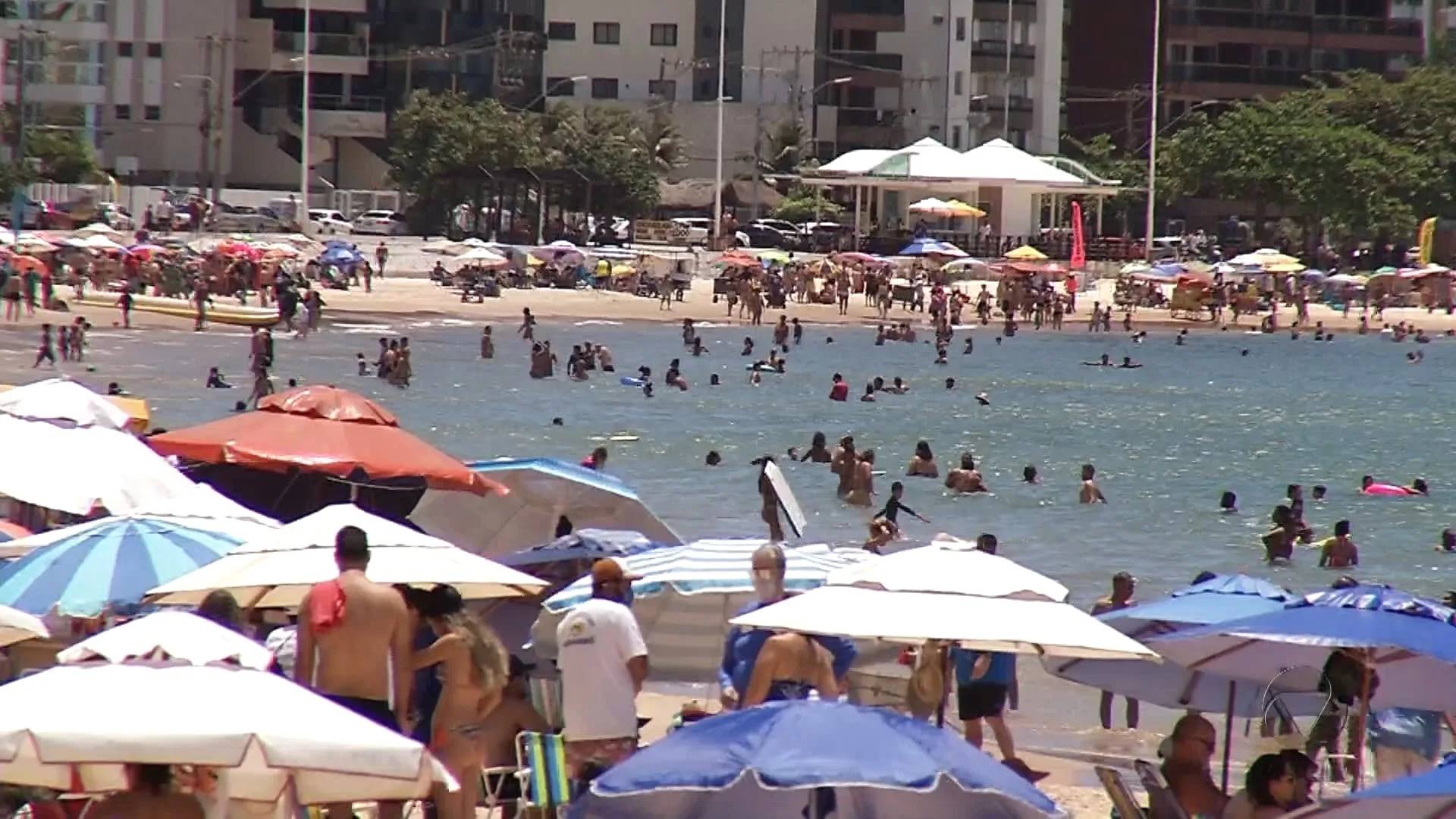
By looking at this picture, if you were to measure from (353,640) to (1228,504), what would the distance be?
2253 cm

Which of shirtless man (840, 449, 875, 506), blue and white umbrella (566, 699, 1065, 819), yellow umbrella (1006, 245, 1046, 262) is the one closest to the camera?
blue and white umbrella (566, 699, 1065, 819)

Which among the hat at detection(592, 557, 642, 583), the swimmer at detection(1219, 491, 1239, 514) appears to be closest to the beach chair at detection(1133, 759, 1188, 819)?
the hat at detection(592, 557, 642, 583)

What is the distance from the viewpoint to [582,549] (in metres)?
12.8

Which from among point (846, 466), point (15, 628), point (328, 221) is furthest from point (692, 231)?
point (15, 628)

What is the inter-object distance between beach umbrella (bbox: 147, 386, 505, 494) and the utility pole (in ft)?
201

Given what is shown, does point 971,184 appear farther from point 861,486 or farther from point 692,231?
point 861,486

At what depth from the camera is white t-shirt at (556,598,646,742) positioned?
919 cm

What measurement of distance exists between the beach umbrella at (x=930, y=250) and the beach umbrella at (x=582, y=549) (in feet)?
177

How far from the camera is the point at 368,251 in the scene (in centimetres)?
6256

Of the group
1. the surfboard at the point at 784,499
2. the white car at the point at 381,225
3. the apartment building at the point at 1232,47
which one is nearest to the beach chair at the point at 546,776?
the surfboard at the point at 784,499

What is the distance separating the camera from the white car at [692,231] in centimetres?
7300

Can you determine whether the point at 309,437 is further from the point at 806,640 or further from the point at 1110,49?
the point at 1110,49

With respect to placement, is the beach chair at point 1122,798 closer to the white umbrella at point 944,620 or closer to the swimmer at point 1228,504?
the white umbrella at point 944,620

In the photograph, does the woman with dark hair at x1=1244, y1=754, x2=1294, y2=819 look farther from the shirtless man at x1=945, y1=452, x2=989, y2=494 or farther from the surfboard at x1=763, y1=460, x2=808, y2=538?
the shirtless man at x1=945, y1=452, x2=989, y2=494
